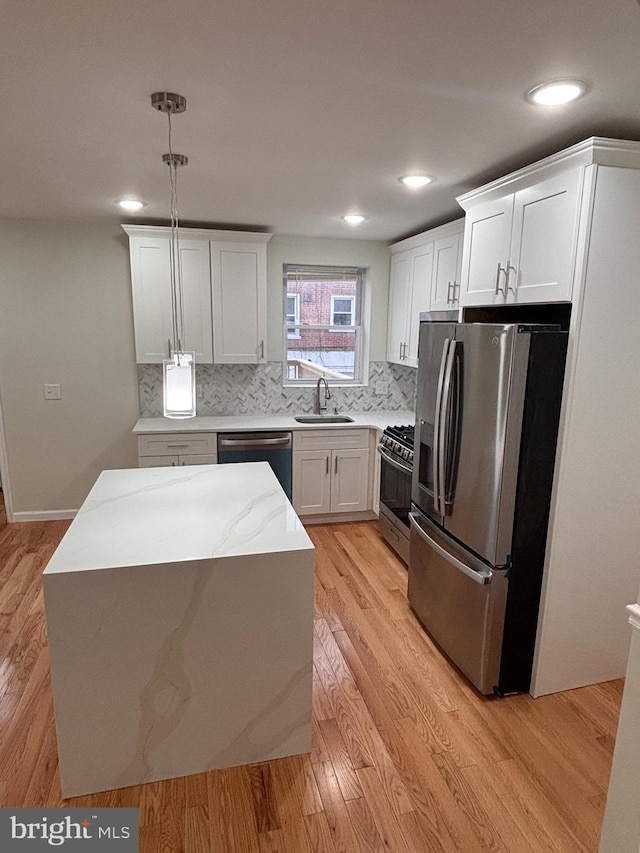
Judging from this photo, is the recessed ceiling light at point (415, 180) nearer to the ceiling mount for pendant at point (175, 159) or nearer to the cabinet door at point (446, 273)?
the cabinet door at point (446, 273)

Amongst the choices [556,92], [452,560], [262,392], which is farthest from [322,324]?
[556,92]

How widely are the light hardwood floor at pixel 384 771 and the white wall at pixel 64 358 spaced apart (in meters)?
1.77

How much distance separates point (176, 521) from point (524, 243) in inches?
76.5

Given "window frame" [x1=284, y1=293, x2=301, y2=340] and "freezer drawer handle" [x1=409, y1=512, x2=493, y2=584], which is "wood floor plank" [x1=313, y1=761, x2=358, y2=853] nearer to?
"freezer drawer handle" [x1=409, y1=512, x2=493, y2=584]

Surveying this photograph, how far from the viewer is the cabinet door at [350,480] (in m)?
4.18

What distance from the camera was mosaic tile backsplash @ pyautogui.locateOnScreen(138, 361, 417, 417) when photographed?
4305 millimetres

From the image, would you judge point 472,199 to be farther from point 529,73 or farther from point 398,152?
point 529,73

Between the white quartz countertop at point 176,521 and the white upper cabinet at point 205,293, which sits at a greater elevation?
the white upper cabinet at point 205,293

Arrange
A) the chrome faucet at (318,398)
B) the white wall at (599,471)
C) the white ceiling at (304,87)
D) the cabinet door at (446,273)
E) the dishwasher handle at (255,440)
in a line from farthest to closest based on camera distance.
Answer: the chrome faucet at (318,398), the dishwasher handle at (255,440), the cabinet door at (446,273), the white wall at (599,471), the white ceiling at (304,87)

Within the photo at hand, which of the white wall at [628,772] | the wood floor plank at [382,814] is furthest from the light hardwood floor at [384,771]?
the white wall at [628,772]

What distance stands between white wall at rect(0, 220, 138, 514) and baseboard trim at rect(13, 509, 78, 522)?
35 mm

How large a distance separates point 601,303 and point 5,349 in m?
4.12

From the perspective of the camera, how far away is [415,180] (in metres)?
2.65

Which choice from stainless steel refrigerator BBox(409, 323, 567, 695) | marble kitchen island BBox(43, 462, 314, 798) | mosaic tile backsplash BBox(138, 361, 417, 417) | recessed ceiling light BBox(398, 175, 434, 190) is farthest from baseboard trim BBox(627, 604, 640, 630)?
mosaic tile backsplash BBox(138, 361, 417, 417)
